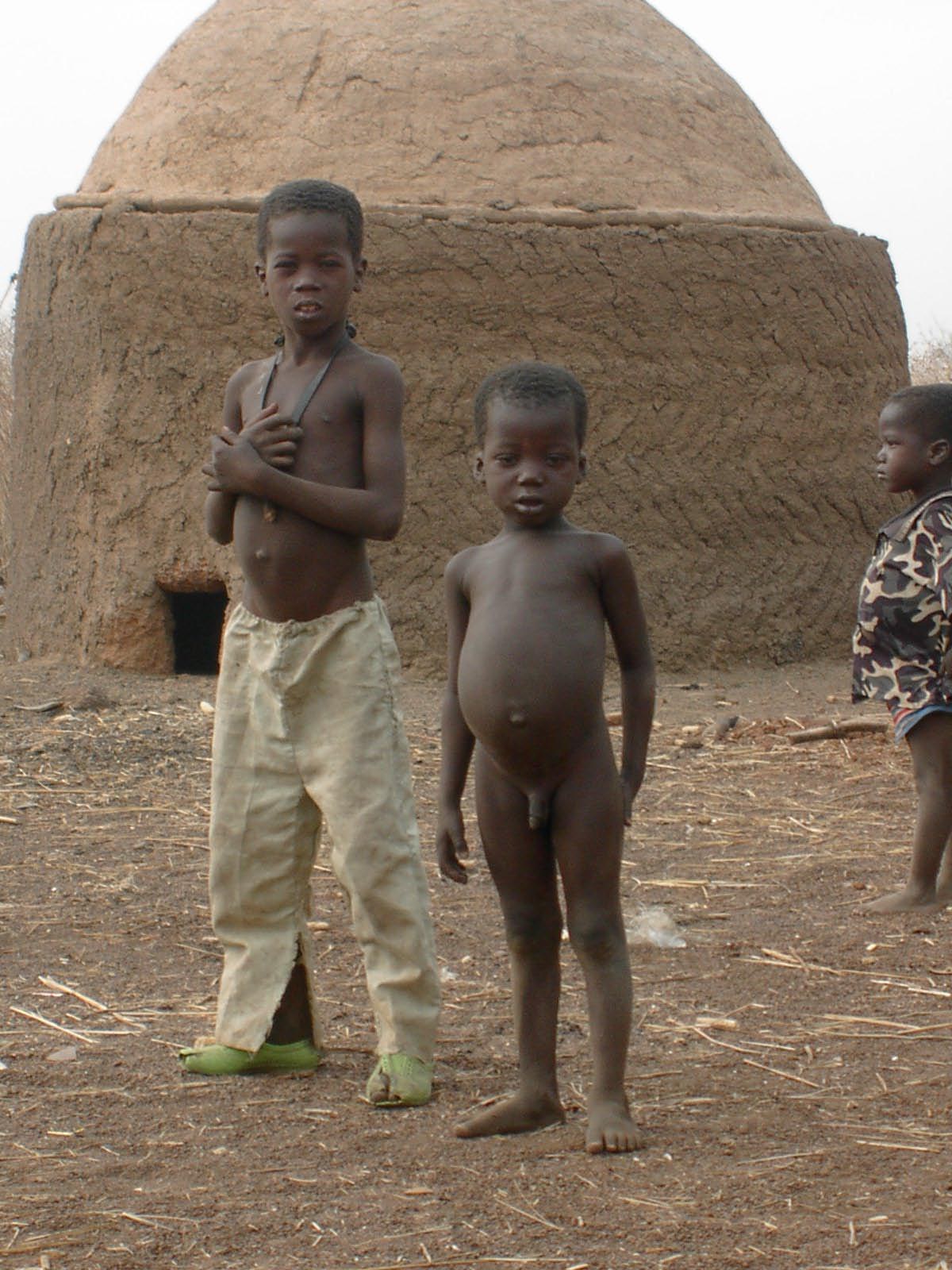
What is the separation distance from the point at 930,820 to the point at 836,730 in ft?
7.54

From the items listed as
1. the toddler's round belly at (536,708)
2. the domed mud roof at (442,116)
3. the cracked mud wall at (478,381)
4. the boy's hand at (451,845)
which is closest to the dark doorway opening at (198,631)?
the cracked mud wall at (478,381)

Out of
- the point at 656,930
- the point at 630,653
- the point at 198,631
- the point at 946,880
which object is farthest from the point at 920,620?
the point at 198,631

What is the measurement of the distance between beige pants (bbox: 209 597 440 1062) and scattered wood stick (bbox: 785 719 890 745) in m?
3.65

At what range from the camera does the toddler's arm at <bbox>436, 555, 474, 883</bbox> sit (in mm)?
2756

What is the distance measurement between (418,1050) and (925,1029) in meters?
1.01

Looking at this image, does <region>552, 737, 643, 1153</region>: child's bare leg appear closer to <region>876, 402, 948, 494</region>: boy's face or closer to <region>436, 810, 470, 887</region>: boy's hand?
<region>436, 810, 470, 887</region>: boy's hand

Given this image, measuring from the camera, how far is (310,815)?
3086mm

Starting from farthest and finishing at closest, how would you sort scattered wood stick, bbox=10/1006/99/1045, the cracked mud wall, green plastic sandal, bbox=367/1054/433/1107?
the cracked mud wall
scattered wood stick, bbox=10/1006/99/1045
green plastic sandal, bbox=367/1054/433/1107

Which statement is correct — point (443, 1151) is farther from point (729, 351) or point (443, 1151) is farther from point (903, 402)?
point (729, 351)

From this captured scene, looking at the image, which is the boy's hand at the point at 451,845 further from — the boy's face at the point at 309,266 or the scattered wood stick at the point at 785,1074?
the boy's face at the point at 309,266

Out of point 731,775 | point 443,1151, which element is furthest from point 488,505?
point 443,1151

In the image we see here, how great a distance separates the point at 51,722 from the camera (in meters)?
6.77

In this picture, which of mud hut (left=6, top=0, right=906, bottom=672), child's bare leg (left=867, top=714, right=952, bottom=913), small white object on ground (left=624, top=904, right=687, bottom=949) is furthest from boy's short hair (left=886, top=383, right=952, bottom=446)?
mud hut (left=6, top=0, right=906, bottom=672)

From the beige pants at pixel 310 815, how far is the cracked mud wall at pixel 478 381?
14.3ft
